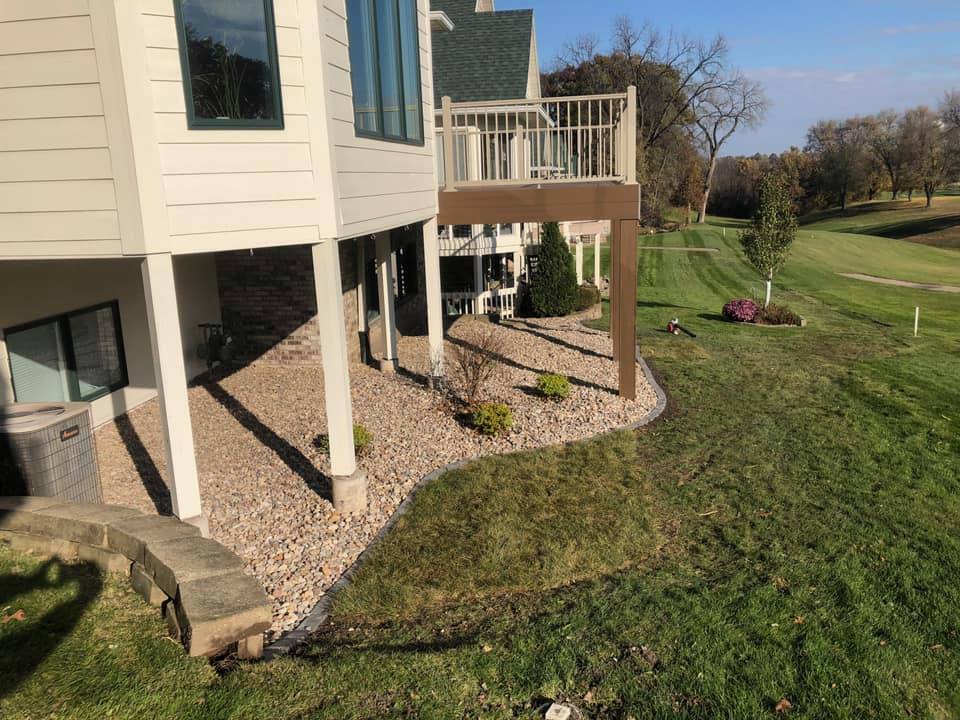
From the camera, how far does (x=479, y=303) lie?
19.8m

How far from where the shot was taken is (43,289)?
8.65 m

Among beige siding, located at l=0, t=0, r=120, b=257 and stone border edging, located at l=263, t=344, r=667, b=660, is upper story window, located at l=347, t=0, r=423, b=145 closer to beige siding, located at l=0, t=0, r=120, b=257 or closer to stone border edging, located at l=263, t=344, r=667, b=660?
beige siding, located at l=0, t=0, r=120, b=257

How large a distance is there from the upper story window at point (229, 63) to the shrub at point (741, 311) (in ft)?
51.9

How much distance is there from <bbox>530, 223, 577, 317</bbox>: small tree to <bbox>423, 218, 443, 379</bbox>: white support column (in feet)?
26.4

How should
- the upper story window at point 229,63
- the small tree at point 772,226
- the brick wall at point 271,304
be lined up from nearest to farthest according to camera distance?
the upper story window at point 229,63 < the brick wall at point 271,304 < the small tree at point 772,226

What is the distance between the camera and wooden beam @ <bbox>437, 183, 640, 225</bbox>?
35.3 ft

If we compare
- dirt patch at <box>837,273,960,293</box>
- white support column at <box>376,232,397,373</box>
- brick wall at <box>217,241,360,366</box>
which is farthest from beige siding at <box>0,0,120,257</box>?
dirt patch at <box>837,273,960,293</box>

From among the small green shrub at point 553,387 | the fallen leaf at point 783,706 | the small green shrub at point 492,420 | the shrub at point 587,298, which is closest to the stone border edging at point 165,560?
the fallen leaf at point 783,706

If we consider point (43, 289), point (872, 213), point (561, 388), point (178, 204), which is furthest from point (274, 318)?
point (872, 213)

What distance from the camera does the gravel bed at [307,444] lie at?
6.59 m

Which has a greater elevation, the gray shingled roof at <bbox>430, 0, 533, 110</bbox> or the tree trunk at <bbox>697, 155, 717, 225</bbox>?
the gray shingled roof at <bbox>430, 0, 533, 110</bbox>

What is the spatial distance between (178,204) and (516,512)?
13.9ft

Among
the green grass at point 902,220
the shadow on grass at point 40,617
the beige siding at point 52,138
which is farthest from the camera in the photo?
the green grass at point 902,220

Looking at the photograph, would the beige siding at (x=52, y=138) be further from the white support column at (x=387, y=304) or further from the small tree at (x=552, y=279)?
the small tree at (x=552, y=279)
